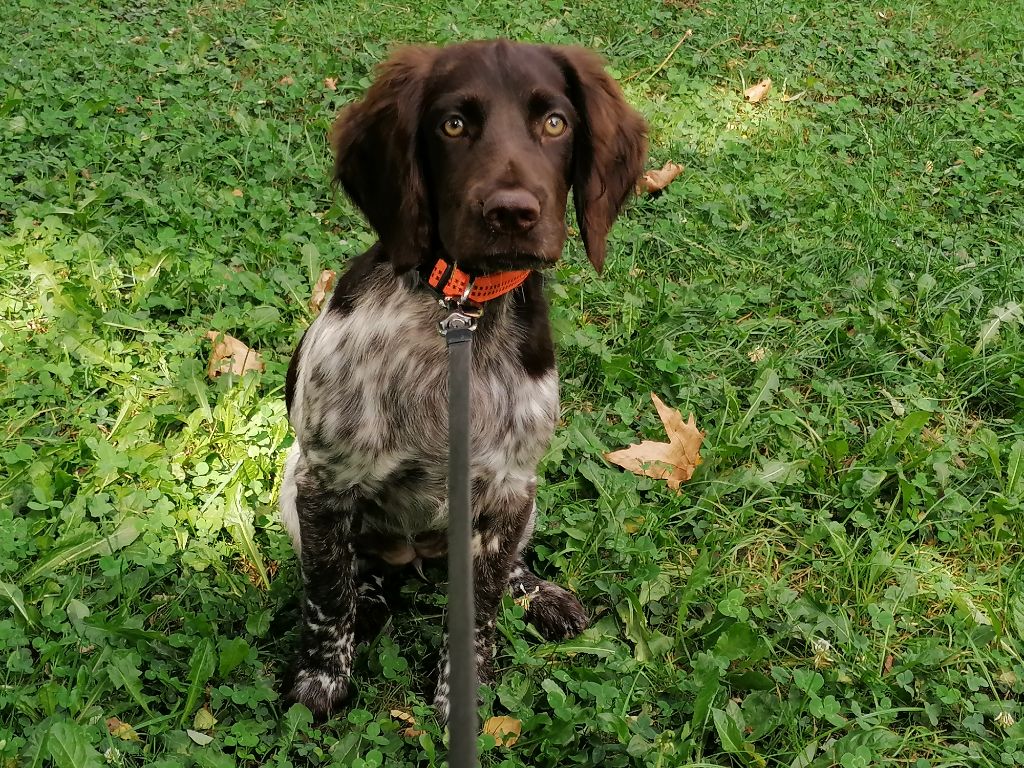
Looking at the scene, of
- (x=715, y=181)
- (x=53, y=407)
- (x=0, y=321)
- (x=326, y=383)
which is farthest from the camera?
(x=715, y=181)

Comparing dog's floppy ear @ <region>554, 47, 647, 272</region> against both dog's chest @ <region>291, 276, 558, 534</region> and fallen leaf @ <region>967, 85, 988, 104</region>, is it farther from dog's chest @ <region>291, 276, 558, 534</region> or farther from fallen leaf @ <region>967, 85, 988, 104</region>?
fallen leaf @ <region>967, 85, 988, 104</region>

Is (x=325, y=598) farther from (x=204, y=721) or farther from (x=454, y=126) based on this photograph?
(x=454, y=126)

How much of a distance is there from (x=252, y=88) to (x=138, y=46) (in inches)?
35.9

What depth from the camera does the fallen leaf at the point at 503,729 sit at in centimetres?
275

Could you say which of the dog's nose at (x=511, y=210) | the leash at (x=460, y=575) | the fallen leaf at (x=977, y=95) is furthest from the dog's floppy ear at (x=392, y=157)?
the fallen leaf at (x=977, y=95)

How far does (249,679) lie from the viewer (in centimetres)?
288

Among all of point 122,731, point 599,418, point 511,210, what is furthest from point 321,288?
point 511,210

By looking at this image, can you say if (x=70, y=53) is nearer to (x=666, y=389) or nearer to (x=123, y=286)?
(x=123, y=286)

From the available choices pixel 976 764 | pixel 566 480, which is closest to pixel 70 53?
pixel 566 480

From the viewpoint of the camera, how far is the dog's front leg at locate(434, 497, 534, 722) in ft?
9.42

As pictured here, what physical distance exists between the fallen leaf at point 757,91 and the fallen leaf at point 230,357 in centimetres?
374

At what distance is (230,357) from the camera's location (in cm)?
389

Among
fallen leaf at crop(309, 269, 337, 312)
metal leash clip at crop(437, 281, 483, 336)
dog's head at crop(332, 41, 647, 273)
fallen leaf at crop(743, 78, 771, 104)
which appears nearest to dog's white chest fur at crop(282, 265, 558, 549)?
metal leash clip at crop(437, 281, 483, 336)

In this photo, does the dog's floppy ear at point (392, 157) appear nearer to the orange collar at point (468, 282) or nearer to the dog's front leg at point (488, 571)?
the orange collar at point (468, 282)
